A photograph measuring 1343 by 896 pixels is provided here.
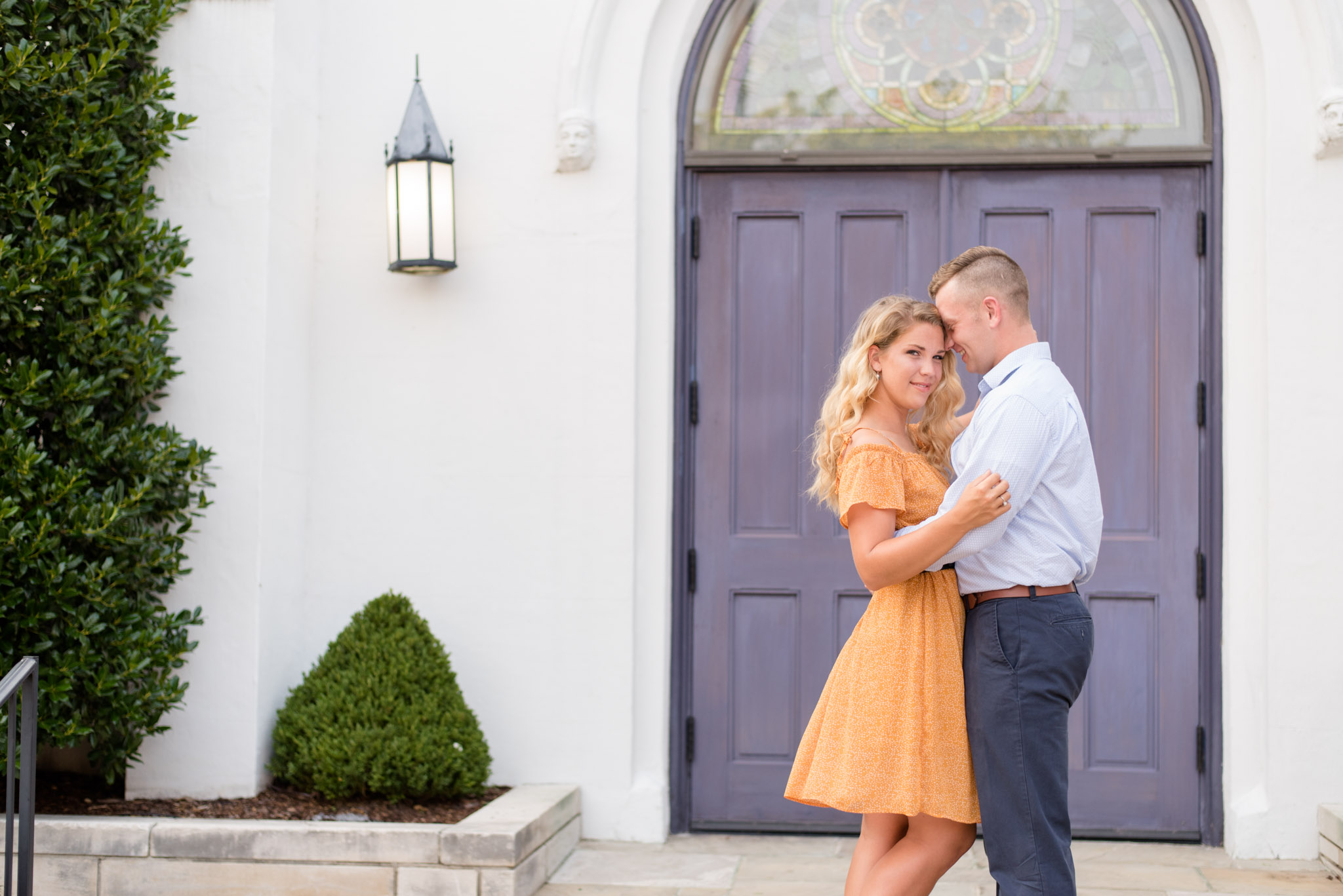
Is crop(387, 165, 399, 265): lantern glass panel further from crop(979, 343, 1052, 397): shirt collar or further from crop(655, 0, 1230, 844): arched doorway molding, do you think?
crop(979, 343, 1052, 397): shirt collar

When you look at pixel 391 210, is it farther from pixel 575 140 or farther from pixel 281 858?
pixel 281 858

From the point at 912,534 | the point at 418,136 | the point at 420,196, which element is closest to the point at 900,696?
the point at 912,534

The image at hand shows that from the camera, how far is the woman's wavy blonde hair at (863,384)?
2713mm

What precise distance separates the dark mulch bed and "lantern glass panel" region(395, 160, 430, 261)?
2042mm

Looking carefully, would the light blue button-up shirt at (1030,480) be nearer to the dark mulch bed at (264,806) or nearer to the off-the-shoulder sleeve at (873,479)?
the off-the-shoulder sleeve at (873,479)

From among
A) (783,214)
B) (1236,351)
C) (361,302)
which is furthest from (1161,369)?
(361,302)

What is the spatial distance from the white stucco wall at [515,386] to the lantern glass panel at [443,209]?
11cm

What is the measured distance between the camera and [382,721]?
13.6ft

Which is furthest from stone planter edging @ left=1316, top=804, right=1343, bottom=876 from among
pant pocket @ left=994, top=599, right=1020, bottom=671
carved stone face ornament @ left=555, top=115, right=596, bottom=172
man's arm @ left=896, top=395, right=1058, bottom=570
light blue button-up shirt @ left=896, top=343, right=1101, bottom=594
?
carved stone face ornament @ left=555, top=115, right=596, bottom=172

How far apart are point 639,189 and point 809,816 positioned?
2584 mm

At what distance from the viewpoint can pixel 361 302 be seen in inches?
186

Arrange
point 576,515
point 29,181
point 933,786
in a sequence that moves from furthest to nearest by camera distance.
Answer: point 576,515 < point 29,181 < point 933,786

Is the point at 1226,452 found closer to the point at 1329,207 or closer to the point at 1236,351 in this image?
the point at 1236,351

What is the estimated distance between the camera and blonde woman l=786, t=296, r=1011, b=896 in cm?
257
